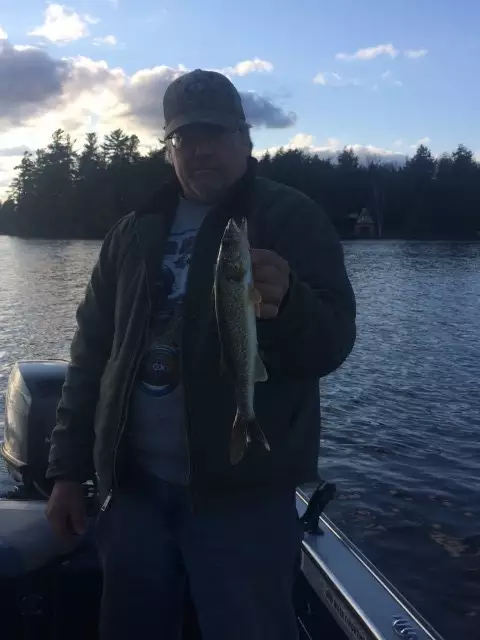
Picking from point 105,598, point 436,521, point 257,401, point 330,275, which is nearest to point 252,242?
point 330,275

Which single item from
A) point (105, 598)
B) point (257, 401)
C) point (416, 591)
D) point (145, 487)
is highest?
point (257, 401)

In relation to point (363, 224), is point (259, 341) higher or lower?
higher

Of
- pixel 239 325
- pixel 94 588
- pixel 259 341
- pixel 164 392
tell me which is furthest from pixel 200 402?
pixel 94 588

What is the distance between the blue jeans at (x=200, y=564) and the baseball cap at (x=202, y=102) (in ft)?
4.04

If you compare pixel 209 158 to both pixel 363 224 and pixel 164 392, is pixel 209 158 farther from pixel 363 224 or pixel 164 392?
pixel 363 224

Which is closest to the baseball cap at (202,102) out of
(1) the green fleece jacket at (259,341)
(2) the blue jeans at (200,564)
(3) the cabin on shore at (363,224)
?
(1) the green fleece jacket at (259,341)

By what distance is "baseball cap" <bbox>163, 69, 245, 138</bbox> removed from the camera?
264cm

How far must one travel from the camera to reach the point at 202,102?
2660 millimetres

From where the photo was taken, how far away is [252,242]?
2.54 metres

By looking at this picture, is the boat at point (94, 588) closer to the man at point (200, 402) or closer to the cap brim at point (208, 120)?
the man at point (200, 402)

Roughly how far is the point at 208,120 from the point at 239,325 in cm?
90

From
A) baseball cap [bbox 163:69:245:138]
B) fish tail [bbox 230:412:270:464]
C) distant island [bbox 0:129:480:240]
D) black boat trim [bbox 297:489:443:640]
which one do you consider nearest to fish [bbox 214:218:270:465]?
fish tail [bbox 230:412:270:464]

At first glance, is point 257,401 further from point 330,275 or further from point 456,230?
point 456,230

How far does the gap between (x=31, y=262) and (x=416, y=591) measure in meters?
41.5
